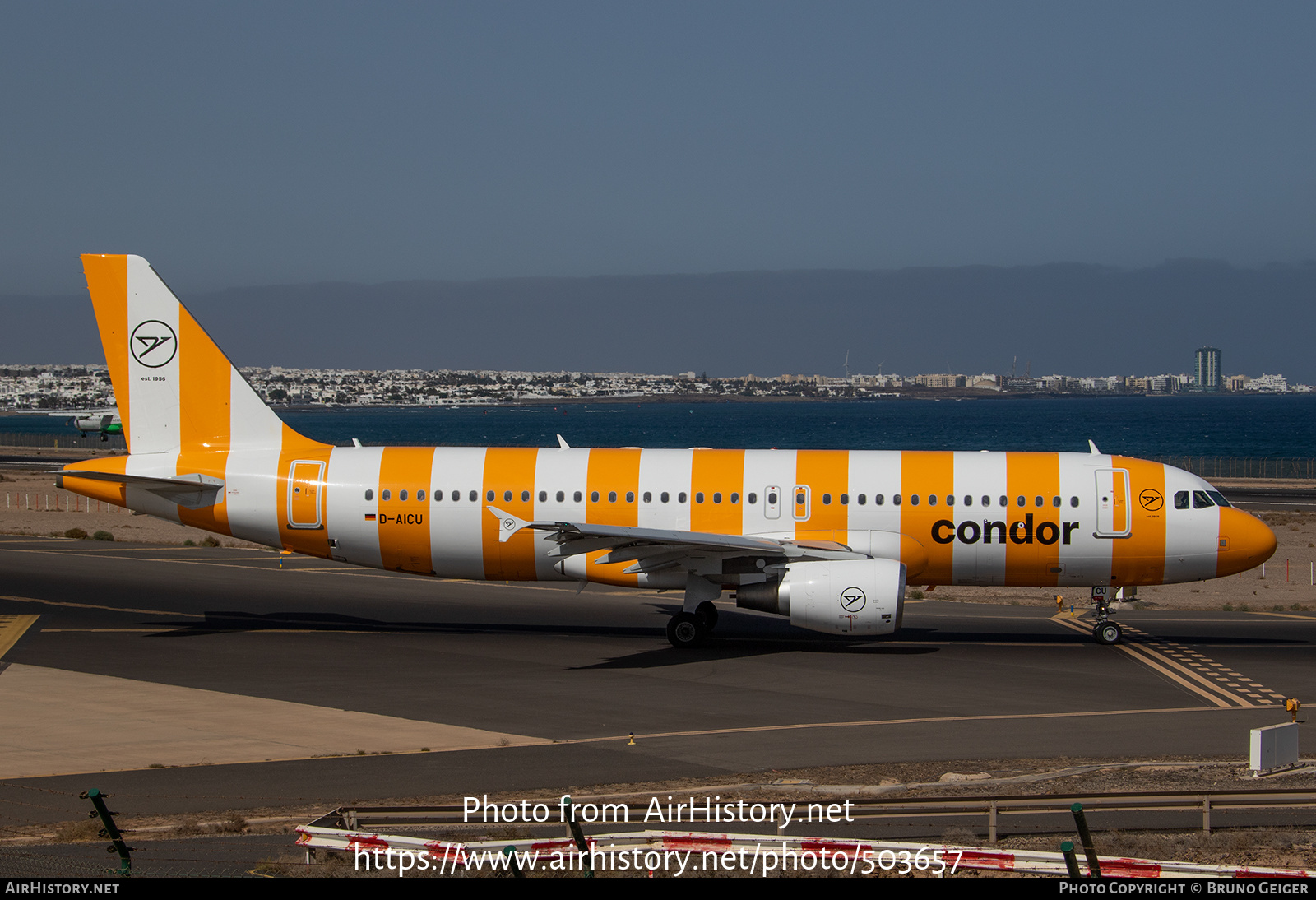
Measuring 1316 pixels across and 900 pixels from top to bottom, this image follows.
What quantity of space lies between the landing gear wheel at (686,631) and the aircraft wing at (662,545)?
151cm

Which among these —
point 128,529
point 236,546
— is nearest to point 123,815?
point 236,546

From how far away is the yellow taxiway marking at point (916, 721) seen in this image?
20.1 metres

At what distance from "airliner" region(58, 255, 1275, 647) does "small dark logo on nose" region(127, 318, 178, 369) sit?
1.7 inches

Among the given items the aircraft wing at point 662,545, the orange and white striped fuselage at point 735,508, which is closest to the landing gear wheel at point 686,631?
the orange and white striped fuselage at point 735,508

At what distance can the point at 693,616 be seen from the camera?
93.4ft

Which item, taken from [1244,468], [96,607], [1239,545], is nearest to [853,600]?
[1239,545]

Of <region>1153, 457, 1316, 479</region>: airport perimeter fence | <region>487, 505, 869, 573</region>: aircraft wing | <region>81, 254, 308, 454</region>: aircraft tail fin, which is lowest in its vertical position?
<region>487, 505, 869, 573</region>: aircraft wing

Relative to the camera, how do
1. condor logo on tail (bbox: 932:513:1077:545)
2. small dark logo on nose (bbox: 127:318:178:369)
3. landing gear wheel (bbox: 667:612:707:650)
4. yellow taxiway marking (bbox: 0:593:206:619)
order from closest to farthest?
landing gear wheel (bbox: 667:612:707:650)
condor logo on tail (bbox: 932:513:1077:545)
small dark logo on nose (bbox: 127:318:178:369)
yellow taxiway marking (bbox: 0:593:206:619)

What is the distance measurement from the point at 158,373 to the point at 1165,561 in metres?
26.7

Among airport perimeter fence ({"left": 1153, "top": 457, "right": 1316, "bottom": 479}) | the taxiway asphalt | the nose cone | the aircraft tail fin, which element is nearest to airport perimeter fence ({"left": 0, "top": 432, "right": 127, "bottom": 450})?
the aircraft tail fin

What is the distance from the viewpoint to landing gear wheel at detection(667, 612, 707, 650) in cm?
2845

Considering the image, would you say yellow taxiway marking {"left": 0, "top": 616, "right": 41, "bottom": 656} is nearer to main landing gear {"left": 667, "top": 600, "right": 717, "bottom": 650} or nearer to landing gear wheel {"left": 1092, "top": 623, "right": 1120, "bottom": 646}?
main landing gear {"left": 667, "top": 600, "right": 717, "bottom": 650}

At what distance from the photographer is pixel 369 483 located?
29.9 meters

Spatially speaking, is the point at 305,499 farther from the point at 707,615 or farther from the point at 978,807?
the point at 978,807
